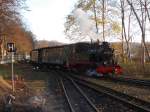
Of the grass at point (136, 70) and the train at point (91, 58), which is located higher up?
the train at point (91, 58)

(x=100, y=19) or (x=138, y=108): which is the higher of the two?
(x=100, y=19)

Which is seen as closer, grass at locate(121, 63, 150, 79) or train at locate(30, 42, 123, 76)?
train at locate(30, 42, 123, 76)

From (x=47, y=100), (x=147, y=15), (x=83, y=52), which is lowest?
(x=47, y=100)

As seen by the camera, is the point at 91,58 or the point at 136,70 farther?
the point at 136,70

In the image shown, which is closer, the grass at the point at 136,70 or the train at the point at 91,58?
the train at the point at 91,58

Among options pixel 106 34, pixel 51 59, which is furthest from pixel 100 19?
pixel 51 59

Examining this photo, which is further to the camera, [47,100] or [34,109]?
[47,100]

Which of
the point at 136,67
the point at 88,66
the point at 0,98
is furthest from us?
the point at 136,67

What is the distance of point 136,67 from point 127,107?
2605 cm

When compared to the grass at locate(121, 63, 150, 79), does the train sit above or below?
above

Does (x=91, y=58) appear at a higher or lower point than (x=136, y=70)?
higher

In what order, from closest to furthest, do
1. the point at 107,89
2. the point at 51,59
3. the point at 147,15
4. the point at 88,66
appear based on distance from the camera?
the point at 107,89 → the point at 88,66 → the point at 147,15 → the point at 51,59

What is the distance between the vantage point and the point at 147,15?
45.6 metres

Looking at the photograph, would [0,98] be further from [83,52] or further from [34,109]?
[83,52]
